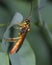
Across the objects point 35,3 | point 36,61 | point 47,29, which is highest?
point 35,3

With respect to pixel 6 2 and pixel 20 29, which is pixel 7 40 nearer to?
pixel 20 29

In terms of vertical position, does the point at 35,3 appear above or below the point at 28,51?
above

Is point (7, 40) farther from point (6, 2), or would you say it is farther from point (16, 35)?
point (6, 2)

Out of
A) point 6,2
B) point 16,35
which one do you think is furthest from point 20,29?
point 6,2

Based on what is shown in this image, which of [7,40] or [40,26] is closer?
[7,40]

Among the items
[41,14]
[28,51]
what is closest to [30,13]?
[41,14]

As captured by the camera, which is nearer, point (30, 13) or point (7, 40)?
point (7, 40)
